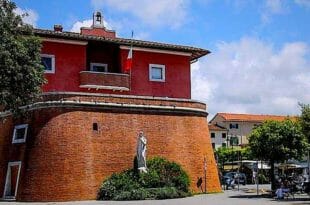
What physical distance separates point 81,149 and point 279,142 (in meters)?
10.8

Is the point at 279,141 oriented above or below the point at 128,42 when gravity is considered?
below

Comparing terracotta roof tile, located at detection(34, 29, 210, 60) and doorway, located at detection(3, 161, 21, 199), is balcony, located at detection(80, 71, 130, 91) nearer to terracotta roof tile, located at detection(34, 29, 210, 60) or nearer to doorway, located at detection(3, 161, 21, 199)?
terracotta roof tile, located at detection(34, 29, 210, 60)

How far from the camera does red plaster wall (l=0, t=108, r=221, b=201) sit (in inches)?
1125

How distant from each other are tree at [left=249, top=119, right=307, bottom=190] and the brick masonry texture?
444 cm

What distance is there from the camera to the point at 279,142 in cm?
2975

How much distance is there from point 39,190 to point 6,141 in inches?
215

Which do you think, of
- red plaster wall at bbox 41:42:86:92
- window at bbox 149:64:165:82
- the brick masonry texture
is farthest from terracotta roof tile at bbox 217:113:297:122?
the brick masonry texture

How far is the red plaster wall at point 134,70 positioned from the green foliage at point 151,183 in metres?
7.67

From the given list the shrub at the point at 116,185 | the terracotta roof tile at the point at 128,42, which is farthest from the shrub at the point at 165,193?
the terracotta roof tile at the point at 128,42

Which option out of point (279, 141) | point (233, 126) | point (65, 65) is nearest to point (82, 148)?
point (65, 65)

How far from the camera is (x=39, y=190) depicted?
28.5 meters

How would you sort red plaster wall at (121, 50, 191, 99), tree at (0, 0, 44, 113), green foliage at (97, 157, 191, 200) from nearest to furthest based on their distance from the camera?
tree at (0, 0, 44, 113) → green foliage at (97, 157, 191, 200) → red plaster wall at (121, 50, 191, 99)

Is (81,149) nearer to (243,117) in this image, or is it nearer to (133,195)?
(133,195)

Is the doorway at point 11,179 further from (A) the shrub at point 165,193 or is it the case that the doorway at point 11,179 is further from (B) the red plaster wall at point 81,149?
(A) the shrub at point 165,193
